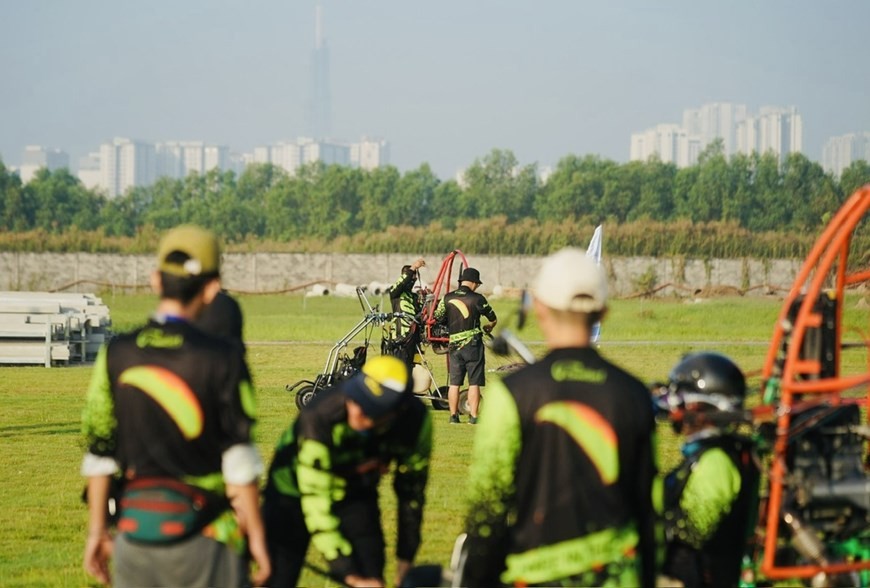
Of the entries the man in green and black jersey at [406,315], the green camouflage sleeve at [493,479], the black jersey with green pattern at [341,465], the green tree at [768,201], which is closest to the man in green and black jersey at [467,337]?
the man in green and black jersey at [406,315]

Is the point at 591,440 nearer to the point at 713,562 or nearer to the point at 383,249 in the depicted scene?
the point at 713,562

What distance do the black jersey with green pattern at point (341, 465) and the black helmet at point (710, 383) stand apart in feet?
3.99

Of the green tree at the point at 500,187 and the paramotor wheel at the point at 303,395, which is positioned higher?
the green tree at the point at 500,187

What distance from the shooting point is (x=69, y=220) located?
118125 mm

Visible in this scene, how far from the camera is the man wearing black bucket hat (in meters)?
5.90

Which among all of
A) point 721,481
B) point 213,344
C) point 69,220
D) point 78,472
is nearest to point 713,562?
point 721,481

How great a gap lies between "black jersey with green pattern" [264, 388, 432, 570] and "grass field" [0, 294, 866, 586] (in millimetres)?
1147

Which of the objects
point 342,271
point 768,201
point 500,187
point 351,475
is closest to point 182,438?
point 351,475

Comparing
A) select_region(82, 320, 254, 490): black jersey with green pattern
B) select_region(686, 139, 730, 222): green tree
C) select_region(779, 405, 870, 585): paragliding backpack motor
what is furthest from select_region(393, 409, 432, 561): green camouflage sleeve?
select_region(686, 139, 730, 222): green tree

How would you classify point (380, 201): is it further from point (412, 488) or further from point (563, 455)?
point (563, 455)

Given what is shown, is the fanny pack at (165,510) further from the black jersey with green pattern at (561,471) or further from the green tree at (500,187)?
the green tree at (500,187)

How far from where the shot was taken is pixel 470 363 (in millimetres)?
18547

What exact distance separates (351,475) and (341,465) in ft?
0.26

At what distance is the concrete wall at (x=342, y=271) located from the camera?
66688 millimetres
